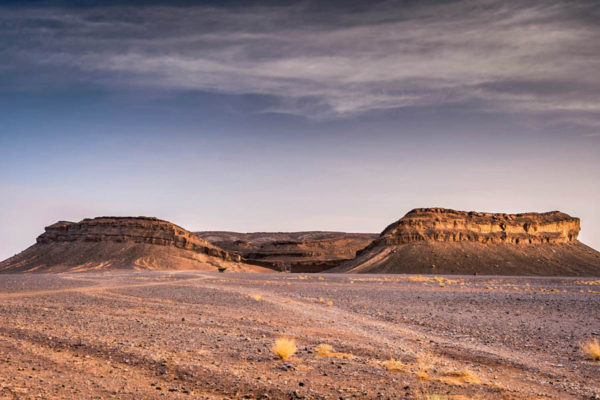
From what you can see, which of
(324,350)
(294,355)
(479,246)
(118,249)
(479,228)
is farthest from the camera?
(118,249)

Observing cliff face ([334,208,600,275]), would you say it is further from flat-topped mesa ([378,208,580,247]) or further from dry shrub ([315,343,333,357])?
dry shrub ([315,343,333,357])

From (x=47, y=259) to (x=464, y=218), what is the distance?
258ft

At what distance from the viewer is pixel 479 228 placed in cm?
9419

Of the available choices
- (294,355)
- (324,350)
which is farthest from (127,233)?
(324,350)

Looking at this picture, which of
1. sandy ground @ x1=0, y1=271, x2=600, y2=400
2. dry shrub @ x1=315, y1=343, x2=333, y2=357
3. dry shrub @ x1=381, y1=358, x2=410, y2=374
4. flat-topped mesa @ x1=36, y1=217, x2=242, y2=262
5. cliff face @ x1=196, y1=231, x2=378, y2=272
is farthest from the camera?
cliff face @ x1=196, y1=231, x2=378, y2=272

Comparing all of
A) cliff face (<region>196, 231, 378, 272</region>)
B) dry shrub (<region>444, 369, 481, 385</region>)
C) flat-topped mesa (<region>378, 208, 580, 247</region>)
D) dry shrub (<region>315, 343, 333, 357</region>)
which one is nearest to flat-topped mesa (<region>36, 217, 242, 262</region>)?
cliff face (<region>196, 231, 378, 272</region>)

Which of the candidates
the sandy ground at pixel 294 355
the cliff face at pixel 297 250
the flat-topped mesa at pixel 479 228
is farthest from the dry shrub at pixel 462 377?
the cliff face at pixel 297 250

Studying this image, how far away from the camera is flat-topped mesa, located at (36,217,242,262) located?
10419 cm

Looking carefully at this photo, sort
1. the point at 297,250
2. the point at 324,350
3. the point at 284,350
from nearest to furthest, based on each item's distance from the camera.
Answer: the point at 284,350, the point at 324,350, the point at 297,250

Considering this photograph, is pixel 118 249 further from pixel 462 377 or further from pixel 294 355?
pixel 462 377

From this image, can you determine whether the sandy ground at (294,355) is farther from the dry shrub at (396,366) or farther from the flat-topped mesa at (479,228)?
the flat-topped mesa at (479,228)

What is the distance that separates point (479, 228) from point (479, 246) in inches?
247

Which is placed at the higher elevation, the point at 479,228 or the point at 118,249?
the point at 479,228

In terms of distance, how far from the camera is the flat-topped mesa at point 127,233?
342ft
